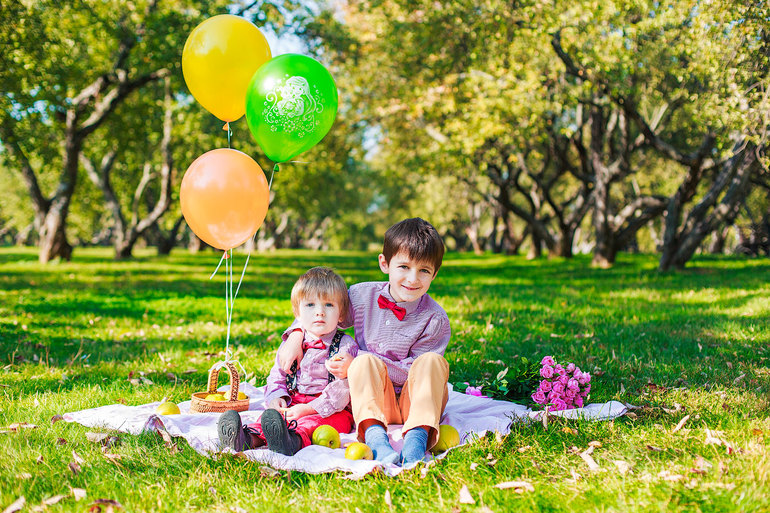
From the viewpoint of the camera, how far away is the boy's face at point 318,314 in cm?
406

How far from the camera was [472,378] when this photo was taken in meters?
5.55

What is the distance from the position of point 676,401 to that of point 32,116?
682 inches

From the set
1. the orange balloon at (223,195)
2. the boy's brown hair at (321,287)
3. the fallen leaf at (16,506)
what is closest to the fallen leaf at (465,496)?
the boy's brown hair at (321,287)

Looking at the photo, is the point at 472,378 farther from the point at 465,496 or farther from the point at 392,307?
the point at 465,496

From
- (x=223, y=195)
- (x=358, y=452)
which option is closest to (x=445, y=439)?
(x=358, y=452)

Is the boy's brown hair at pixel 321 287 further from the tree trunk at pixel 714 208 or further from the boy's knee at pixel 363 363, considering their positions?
the tree trunk at pixel 714 208

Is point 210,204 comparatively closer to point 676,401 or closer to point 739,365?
point 676,401

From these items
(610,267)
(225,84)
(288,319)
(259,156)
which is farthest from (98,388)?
(259,156)

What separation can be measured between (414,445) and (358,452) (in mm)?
339

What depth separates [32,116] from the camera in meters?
16.0

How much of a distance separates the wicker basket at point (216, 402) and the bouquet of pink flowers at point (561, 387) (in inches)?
88.4

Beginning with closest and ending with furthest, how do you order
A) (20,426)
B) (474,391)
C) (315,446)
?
(315,446), (20,426), (474,391)

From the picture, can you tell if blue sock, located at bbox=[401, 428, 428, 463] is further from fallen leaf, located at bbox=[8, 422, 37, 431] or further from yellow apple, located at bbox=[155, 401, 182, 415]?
fallen leaf, located at bbox=[8, 422, 37, 431]

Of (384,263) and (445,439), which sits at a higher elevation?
(384,263)
